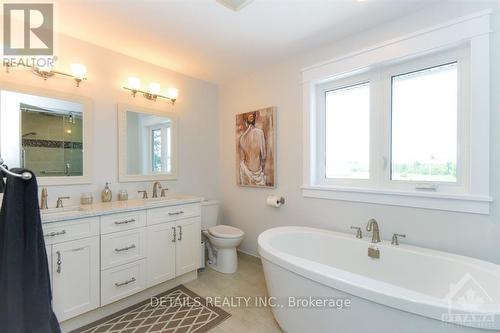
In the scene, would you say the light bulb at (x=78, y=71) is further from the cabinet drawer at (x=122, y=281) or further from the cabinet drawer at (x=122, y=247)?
the cabinet drawer at (x=122, y=281)

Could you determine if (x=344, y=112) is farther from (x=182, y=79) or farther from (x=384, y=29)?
(x=182, y=79)

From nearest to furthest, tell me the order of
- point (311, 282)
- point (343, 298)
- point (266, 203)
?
point (343, 298)
point (311, 282)
point (266, 203)

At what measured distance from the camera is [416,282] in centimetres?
173

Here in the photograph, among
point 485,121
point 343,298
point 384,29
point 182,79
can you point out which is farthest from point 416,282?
point 182,79

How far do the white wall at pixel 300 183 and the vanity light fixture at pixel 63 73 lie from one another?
1765mm

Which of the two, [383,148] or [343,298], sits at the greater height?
[383,148]

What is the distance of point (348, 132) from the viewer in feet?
7.88

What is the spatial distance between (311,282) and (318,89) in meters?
1.95

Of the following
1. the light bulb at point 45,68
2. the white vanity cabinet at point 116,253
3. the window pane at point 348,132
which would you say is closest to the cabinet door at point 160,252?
the white vanity cabinet at point 116,253

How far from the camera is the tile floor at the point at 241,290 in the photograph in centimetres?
180

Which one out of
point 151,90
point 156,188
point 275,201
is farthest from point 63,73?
point 275,201

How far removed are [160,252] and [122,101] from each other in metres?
1.64

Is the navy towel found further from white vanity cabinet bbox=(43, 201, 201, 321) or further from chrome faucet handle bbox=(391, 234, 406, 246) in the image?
chrome faucet handle bbox=(391, 234, 406, 246)

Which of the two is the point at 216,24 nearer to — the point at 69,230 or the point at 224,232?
the point at 69,230
